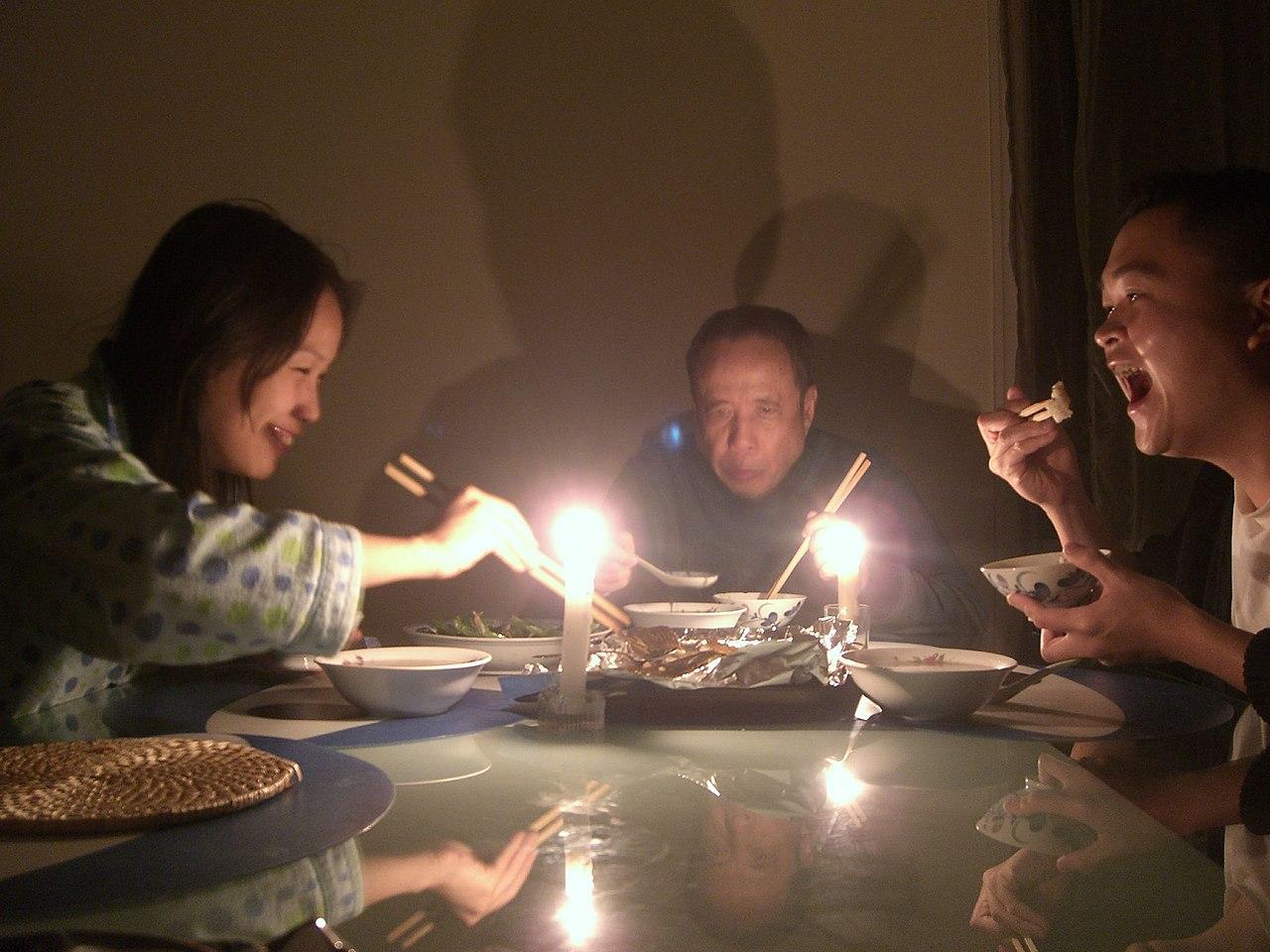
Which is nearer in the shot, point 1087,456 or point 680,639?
point 680,639

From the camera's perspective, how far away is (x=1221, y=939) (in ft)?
1.83

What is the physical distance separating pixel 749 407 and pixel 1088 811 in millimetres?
1766

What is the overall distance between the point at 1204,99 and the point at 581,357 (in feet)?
5.33

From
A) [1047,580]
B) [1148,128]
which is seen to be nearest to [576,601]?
[1047,580]

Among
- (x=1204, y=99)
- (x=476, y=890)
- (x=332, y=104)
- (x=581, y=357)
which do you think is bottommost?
(x=476, y=890)

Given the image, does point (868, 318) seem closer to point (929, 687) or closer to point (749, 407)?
point (749, 407)

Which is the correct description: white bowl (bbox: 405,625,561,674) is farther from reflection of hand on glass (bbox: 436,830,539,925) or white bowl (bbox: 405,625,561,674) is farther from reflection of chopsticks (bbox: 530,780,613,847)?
reflection of hand on glass (bbox: 436,830,539,925)

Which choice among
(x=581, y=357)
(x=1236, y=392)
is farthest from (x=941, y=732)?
(x=581, y=357)

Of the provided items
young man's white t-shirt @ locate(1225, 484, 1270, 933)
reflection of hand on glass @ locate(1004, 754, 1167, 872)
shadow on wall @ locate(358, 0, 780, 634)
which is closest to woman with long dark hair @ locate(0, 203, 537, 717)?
reflection of hand on glass @ locate(1004, 754, 1167, 872)

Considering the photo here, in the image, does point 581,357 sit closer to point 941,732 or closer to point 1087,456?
point 1087,456

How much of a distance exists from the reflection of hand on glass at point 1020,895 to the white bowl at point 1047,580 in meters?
0.65

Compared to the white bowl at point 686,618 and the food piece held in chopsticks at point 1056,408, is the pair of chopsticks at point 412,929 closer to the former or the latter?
the white bowl at point 686,618

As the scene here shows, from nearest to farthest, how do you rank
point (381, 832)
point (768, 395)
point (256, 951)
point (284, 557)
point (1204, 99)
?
point (256, 951), point (381, 832), point (284, 557), point (1204, 99), point (768, 395)

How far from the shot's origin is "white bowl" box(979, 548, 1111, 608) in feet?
4.22
